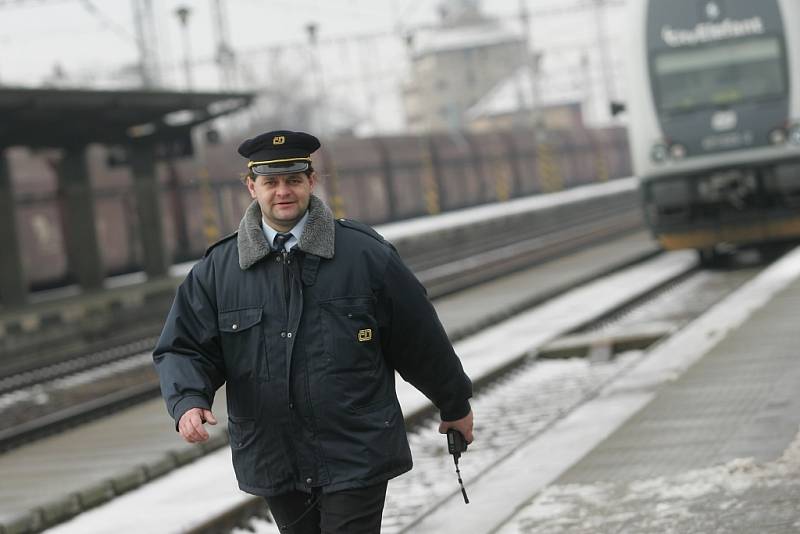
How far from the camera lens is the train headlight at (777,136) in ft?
60.2

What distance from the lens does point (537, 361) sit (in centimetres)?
1406

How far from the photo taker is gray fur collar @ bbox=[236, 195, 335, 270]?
4016 mm

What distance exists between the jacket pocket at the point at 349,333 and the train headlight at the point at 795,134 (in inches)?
596

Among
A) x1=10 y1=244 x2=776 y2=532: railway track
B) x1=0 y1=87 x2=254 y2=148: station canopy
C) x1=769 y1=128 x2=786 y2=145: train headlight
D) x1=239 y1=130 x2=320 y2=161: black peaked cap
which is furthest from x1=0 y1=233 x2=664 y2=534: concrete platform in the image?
x1=769 y1=128 x2=786 y2=145: train headlight

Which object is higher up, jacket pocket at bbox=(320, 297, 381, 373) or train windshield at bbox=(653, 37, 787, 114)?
train windshield at bbox=(653, 37, 787, 114)

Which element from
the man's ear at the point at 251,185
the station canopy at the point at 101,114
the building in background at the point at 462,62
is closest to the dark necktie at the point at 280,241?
the man's ear at the point at 251,185

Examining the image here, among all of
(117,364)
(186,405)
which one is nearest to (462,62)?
(117,364)

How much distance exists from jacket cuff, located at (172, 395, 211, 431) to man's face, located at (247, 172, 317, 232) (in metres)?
0.51

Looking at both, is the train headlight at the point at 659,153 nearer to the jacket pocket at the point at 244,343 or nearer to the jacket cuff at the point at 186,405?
the jacket pocket at the point at 244,343

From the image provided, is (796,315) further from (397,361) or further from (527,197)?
(527,197)

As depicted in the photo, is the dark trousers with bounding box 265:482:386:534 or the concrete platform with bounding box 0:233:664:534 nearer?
the dark trousers with bounding box 265:482:386:534

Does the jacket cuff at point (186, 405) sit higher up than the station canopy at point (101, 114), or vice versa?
the station canopy at point (101, 114)

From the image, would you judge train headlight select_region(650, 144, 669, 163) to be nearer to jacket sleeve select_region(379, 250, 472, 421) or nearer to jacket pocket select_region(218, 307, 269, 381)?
jacket sleeve select_region(379, 250, 472, 421)

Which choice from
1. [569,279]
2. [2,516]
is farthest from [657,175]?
[2,516]
